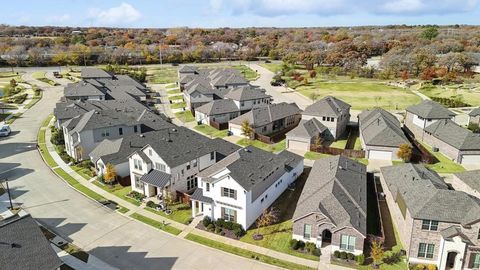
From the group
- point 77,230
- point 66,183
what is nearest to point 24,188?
point 66,183

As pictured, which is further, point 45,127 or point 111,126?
point 45,127

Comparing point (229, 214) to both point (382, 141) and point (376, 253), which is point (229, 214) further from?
point (382, 141)

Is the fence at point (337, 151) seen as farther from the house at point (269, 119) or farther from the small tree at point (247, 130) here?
the house at point (269, 119)

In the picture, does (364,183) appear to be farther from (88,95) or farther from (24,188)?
(88,95)

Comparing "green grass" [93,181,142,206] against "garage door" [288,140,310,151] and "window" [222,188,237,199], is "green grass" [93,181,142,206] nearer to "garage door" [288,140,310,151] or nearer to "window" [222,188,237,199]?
"window" [222,188,237,199]

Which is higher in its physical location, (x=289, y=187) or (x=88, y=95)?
(x=88, y=95)

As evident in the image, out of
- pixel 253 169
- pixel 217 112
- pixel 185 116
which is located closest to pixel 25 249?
pixel 253 169

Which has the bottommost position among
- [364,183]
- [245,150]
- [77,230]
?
[77,230]
